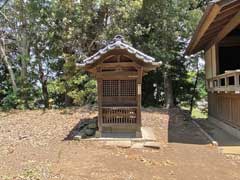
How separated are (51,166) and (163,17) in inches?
471

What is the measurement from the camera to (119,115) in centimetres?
945

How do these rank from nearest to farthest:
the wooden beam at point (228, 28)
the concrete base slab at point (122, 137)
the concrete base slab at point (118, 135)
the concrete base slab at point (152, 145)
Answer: the concrete base slab at point (152, 145), the concrete base slab at point (122, 137), the concrete base slab at point (118, 135), the wooden beam at point (228, 28)

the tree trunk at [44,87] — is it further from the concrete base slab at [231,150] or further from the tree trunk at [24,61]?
the concrete base slab at [231,150]

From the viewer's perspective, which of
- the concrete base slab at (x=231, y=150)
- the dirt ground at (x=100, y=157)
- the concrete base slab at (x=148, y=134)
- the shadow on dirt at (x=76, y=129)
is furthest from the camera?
the shadow on dirt at (x=76, y=129)

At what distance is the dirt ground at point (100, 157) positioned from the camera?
5.88 metres

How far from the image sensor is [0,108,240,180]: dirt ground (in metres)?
5.88

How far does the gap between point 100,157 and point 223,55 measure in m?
9.29

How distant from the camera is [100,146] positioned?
8422 millimetres

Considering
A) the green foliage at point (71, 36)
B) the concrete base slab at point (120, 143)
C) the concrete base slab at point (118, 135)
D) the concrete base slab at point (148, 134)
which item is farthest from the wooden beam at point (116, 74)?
the green foliage at point (71, 36)

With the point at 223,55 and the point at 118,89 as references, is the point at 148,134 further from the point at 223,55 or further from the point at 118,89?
the point at 223,55

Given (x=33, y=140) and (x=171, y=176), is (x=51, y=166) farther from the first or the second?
(x=33, y=140)

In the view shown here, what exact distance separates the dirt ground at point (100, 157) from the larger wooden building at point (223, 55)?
126 cm

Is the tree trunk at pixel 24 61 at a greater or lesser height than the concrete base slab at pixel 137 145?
greater

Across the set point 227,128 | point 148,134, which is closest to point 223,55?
point 227,128
